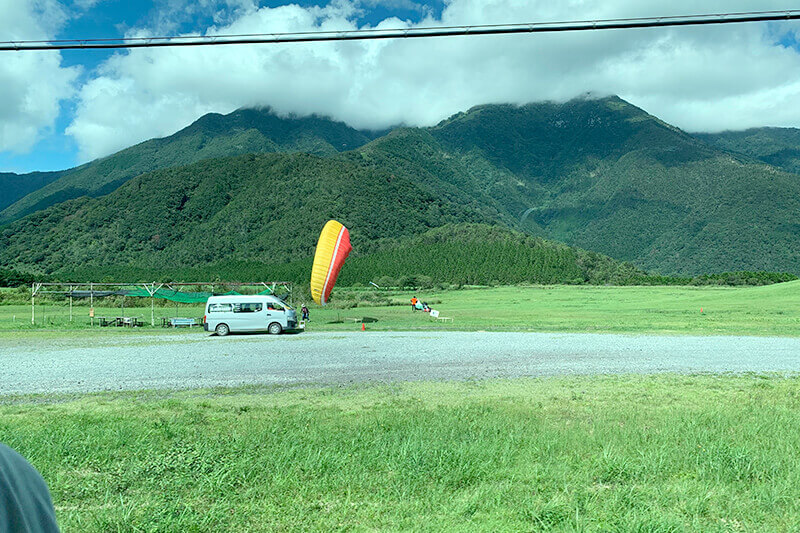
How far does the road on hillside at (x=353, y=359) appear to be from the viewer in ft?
41.2

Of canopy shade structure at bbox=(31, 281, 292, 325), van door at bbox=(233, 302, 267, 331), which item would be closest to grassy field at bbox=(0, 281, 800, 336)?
canopy shade structure at bbox=(31, 281, 292, 325)

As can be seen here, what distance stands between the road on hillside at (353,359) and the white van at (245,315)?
2025 mm

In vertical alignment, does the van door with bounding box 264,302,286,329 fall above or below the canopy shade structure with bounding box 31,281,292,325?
below

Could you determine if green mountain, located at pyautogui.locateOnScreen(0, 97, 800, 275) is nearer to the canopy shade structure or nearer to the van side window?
the canopy shade structure

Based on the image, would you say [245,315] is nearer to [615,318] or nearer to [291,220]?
[615,318]

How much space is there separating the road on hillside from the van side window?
8.31ft

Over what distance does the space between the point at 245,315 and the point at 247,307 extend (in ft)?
1.39

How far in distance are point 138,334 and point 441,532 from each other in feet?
84.6

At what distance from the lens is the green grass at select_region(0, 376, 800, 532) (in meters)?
4.50

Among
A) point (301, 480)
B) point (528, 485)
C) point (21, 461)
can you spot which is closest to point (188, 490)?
point (301, 480)

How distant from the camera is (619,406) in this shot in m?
9.00

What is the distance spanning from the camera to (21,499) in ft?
4.15

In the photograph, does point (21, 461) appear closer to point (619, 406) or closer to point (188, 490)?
point (188, 490)

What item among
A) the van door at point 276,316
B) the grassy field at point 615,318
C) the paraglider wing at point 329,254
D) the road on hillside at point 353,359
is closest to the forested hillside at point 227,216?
the grassy field at point 615,318
